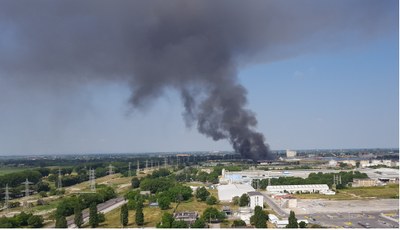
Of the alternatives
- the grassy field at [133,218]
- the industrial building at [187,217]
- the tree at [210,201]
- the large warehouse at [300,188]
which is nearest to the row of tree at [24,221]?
the grassy field at [133,218]

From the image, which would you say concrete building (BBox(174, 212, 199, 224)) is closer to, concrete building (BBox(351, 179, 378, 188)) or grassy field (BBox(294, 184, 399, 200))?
grassy field (BBox(294, 184, 399, 200))

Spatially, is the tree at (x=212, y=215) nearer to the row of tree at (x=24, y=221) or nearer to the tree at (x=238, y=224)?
the tree at (x=238, y=224)

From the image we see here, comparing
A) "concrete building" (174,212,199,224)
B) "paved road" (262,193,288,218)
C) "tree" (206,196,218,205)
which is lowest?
"paved road" (262,193,288,218)

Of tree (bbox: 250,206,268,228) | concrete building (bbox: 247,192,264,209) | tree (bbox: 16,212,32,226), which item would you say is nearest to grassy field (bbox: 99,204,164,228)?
tree (bbox: 16,212,32,226)

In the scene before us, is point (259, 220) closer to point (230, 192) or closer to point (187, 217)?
point (187, 217)

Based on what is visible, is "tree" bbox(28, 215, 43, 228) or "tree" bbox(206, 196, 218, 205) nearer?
"tree" bbox(28, 215, 43, 228)

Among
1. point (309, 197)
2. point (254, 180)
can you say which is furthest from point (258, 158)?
point (309, 197)

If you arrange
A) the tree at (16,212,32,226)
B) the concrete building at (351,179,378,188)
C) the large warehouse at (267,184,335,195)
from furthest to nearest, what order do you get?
the concrete building at (351,179,378,188), the large warehouse at (267,184,335,195), the tree at (16,212,32,226)

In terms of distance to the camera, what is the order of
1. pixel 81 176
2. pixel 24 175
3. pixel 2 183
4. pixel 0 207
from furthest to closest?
pixel 81 176
pixel 24 175
pixel 2 183
pixel 0 207

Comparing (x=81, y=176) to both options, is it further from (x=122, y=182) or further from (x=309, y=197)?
(x=309, y=197)
